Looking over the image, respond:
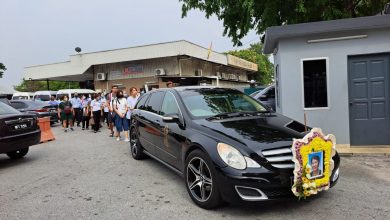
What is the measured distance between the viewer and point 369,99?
8094 millimetres

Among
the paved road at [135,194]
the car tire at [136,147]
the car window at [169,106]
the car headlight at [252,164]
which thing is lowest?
the paved road at [135,194]

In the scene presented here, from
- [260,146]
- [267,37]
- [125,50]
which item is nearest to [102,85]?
[125,50]

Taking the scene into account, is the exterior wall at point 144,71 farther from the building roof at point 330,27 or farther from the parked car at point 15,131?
the building roof at point 330,27

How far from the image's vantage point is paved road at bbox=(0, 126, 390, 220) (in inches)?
175

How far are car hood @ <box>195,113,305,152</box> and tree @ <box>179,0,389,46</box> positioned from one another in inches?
267

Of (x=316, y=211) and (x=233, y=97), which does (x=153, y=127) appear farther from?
(x=316, y=211)

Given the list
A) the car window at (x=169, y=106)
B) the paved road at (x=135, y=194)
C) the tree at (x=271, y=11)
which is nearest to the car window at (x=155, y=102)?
the car window at (x=169, y=106)

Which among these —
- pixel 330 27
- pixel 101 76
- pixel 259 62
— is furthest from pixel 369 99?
pixel 259 62

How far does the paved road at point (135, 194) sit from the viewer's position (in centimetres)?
446

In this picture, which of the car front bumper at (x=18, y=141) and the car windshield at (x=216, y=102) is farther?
the car front bumper at (x=18, y=141)

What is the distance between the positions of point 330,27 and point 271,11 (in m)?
3.75

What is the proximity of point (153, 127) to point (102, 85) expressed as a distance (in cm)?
2370

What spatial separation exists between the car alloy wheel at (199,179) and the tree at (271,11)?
752 centimetres

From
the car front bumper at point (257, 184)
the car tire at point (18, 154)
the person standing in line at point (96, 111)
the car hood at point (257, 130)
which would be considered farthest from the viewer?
the person standing in line at point (96, 111)
